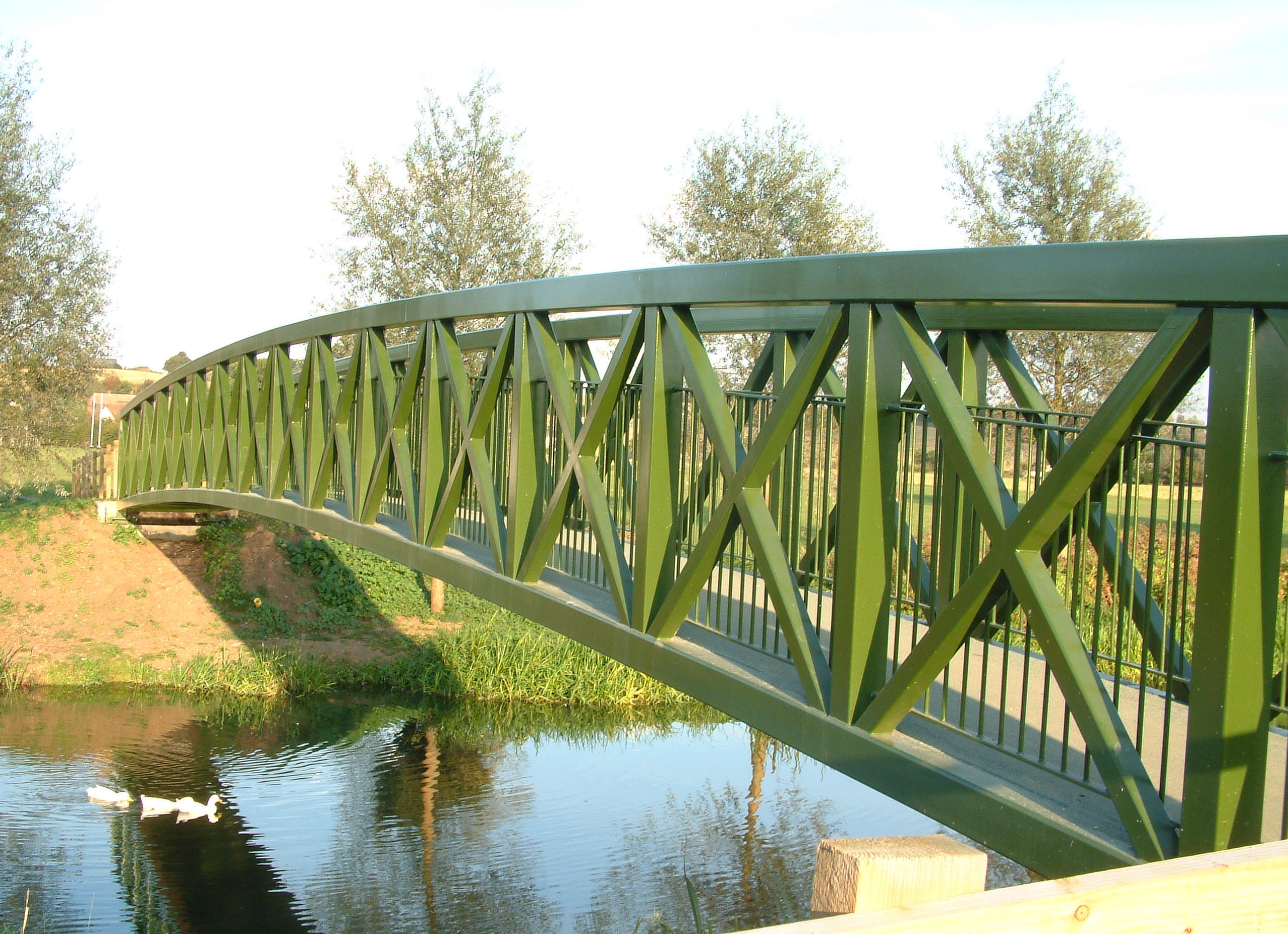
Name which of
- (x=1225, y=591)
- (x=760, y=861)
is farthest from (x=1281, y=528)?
(x=760, y=861)

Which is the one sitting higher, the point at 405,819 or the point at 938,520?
the point at 938,520

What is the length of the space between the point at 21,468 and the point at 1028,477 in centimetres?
2275

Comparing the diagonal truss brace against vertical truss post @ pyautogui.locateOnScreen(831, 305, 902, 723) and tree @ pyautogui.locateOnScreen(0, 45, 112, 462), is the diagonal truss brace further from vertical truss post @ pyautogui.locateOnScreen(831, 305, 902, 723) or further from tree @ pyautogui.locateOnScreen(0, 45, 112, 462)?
tree @ pyautogui.locateOnScreen(0, 45, 112, 462)

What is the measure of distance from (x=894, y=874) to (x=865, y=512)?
7.95ft

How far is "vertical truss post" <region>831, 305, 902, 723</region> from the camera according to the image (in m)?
4.20

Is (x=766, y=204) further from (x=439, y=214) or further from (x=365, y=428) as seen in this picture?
(x=365, y=428)

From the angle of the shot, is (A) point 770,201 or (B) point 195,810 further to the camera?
(A) point 770,201

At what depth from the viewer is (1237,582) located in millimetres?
2941

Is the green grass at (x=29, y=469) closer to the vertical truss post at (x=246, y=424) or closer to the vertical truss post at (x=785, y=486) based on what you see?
the vertical truss post at (x=246, y=424)

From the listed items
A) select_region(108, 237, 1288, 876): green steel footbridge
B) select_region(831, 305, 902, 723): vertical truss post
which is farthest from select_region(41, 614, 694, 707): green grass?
select_region(831, 305, 902, 723): vertical truss post

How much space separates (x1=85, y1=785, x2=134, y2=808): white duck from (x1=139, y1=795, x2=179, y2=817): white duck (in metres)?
0.26

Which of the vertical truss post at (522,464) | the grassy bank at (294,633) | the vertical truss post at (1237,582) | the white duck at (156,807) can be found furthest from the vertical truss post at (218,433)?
the vertical truss post at (1237,582)

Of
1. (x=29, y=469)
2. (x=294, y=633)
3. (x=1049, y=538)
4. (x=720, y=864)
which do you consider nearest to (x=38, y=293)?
(x=29, y=469)

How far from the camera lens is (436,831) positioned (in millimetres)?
11633
